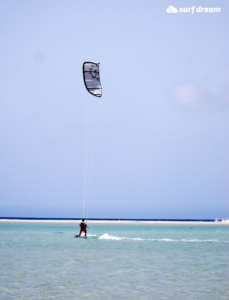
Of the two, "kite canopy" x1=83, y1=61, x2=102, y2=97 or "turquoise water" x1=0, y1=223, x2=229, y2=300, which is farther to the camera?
"kite canopy" x1=83, y1=61, x2=102, y2=97

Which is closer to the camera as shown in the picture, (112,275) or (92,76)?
(112,275)

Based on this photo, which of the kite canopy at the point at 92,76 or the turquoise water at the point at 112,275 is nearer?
the turquoise water at the point at 112,275

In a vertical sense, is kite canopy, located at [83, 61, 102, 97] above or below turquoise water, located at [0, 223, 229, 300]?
above

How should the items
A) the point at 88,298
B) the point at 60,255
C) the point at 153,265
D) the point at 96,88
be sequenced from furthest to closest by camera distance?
the point at 96,88 → the point at 60,255 → the point at 153,265 → the point at 88,298

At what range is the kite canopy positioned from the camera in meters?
19.0

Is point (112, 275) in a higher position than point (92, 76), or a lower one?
lower

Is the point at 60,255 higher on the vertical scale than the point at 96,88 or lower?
lower

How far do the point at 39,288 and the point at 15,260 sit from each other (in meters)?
5.22

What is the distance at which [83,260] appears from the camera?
15352 millimetres

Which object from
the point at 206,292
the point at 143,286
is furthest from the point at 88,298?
the point at 206,292

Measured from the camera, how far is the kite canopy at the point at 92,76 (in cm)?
1898

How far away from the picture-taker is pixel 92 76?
19.1m

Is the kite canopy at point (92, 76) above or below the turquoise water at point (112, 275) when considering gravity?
above

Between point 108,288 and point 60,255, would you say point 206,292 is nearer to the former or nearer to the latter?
point 108,288
